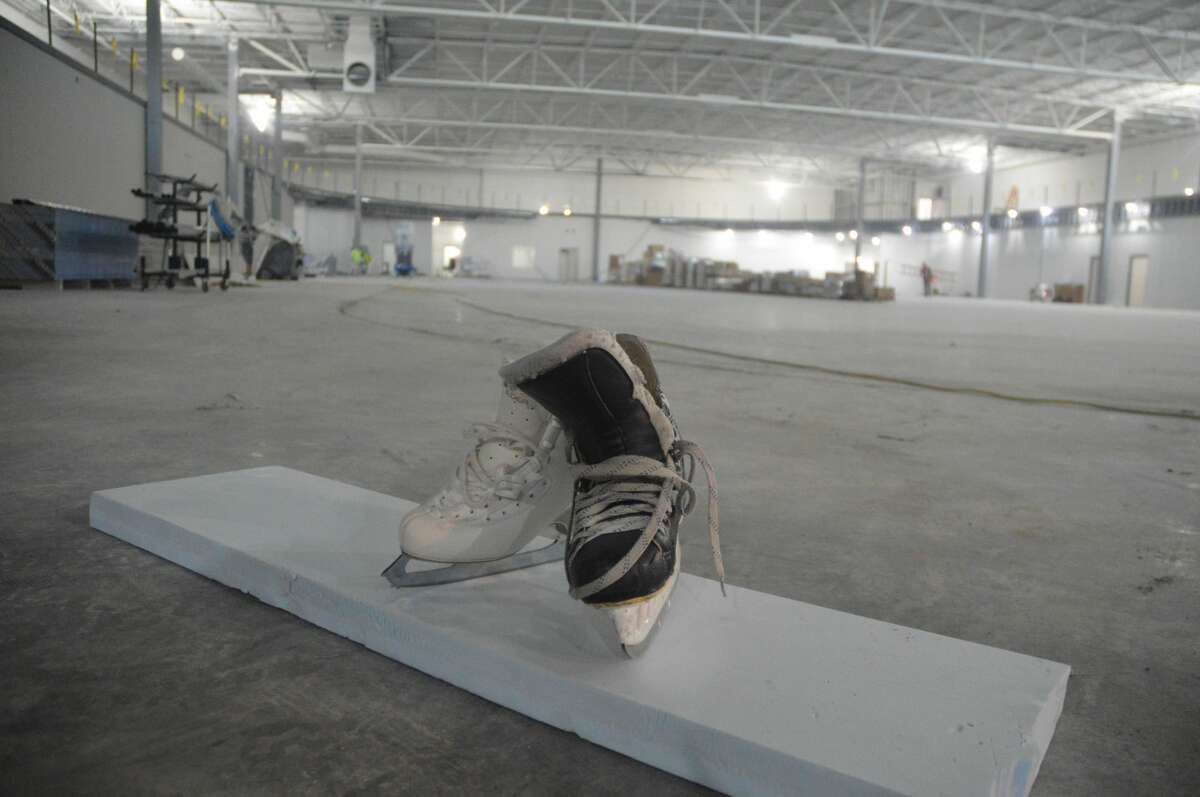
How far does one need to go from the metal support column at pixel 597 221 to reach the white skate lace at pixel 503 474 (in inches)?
1512

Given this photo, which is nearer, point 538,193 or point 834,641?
point 834,641

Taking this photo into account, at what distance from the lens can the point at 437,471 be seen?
2.38 metres

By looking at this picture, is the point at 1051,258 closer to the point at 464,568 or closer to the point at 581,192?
the point at 581,192

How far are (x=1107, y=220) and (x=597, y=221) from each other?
20.8 meters

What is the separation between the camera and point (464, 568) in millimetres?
1424

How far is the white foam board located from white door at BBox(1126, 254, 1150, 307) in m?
32.0

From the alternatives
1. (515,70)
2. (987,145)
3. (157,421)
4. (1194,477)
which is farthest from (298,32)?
(987,145)

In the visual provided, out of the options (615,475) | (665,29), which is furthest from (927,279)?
(615,475)

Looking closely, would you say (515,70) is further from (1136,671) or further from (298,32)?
(1136,671)

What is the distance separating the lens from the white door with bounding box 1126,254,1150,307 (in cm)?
2814

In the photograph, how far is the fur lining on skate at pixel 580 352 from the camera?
109 cm

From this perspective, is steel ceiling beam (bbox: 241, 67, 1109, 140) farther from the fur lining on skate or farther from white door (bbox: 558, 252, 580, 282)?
the fur lining on skate

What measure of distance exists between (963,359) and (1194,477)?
383 centimetres

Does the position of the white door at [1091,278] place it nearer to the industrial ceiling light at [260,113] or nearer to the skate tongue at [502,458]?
the industrial ceiling light at [260,113]
